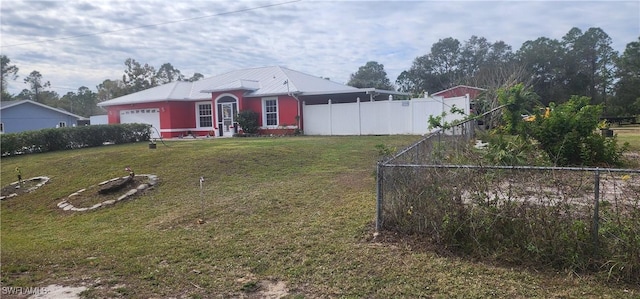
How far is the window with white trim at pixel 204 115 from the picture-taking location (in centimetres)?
2567

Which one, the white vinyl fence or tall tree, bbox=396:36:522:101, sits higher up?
tall tree, bbox=396:36:522:101

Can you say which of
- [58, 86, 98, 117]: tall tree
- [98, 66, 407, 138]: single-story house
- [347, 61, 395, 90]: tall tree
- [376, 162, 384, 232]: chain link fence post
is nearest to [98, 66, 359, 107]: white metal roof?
[98, 66, 407, 138]: single-story house

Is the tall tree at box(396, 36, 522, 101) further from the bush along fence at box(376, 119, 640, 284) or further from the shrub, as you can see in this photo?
the bush along fence at box(376, 119, 640, 284)

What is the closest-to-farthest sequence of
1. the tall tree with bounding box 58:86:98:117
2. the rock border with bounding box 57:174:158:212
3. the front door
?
the rock border with bounding box 57:174:158:212, the front door, the tall tree with bounding box 58:86:98:117

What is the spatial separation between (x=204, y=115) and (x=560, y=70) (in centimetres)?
3912

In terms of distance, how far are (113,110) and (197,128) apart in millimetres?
6678

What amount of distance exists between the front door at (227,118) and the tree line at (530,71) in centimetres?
1488

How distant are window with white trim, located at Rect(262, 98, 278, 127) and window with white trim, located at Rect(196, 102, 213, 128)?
4.00 metres

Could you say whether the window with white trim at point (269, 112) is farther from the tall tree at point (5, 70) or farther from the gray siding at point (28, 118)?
the tall tree at point (5, 70)

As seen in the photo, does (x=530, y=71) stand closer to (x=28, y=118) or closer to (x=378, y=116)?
(x=378, y=116)

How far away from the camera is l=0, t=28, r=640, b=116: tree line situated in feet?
135

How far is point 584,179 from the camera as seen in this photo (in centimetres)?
419

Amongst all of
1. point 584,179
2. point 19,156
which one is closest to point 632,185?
point 584,179

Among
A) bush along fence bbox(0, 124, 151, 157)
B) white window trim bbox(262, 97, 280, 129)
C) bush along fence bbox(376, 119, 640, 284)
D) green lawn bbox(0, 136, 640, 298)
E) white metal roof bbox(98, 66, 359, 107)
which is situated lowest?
green lawn bbox(0, 136, 640, 298)
